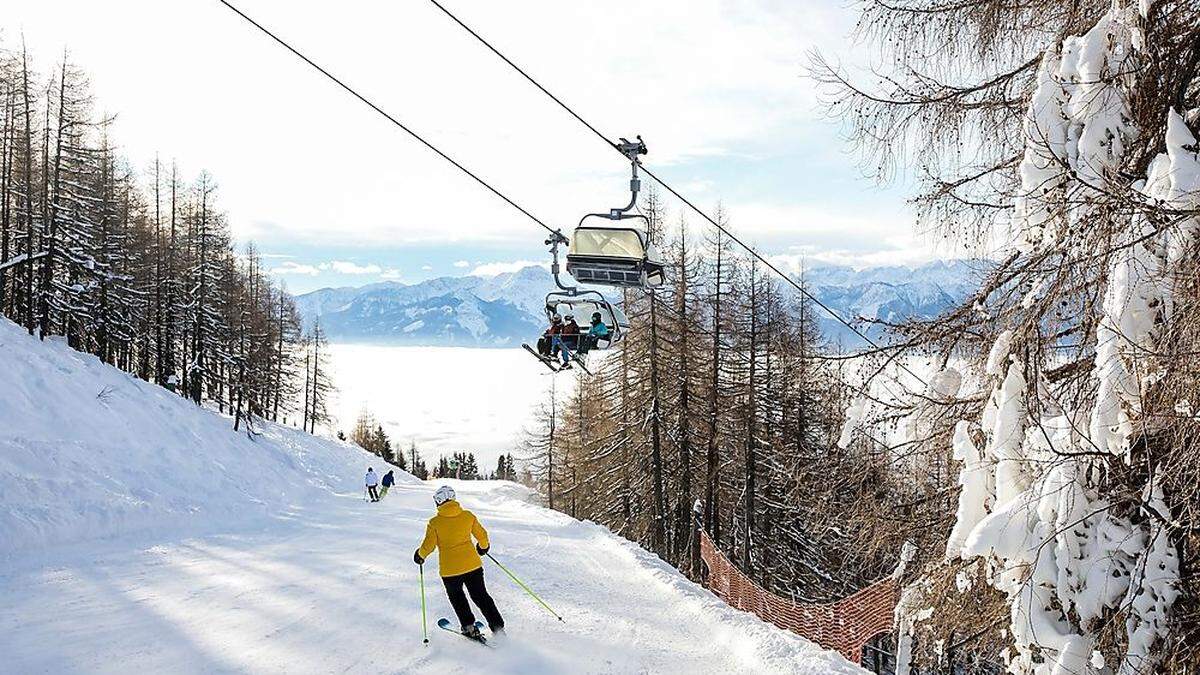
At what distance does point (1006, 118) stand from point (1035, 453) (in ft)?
7.57

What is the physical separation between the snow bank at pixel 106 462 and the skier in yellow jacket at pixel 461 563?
27.3 feet

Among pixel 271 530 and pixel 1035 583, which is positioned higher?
pixel 1035 583

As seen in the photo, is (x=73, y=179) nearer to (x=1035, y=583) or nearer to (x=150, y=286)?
(x=150, y=286)

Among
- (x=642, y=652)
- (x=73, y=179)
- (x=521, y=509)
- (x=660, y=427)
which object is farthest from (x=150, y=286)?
(x=642, y=652)

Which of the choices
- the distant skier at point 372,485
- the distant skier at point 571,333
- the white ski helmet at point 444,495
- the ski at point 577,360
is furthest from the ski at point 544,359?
the distant skier at point 372,485

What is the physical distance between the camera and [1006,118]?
513 cm

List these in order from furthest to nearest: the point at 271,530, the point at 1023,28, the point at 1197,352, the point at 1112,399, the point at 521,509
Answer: the point at 521,509 → the point at 271,530 → the point at 1023,28 → the point at 1112,399 → the point at 1197,352

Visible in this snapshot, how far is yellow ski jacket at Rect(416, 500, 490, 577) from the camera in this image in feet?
26.8

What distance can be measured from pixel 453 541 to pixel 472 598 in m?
0.60

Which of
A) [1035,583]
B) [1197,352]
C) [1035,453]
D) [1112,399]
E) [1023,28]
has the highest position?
[1023,28]

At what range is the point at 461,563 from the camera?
8.16 m

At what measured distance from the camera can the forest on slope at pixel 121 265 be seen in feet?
99.5

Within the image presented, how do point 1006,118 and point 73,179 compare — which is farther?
point 73,179

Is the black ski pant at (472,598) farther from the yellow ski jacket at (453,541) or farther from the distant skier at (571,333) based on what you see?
the distant skier at (571,333)
